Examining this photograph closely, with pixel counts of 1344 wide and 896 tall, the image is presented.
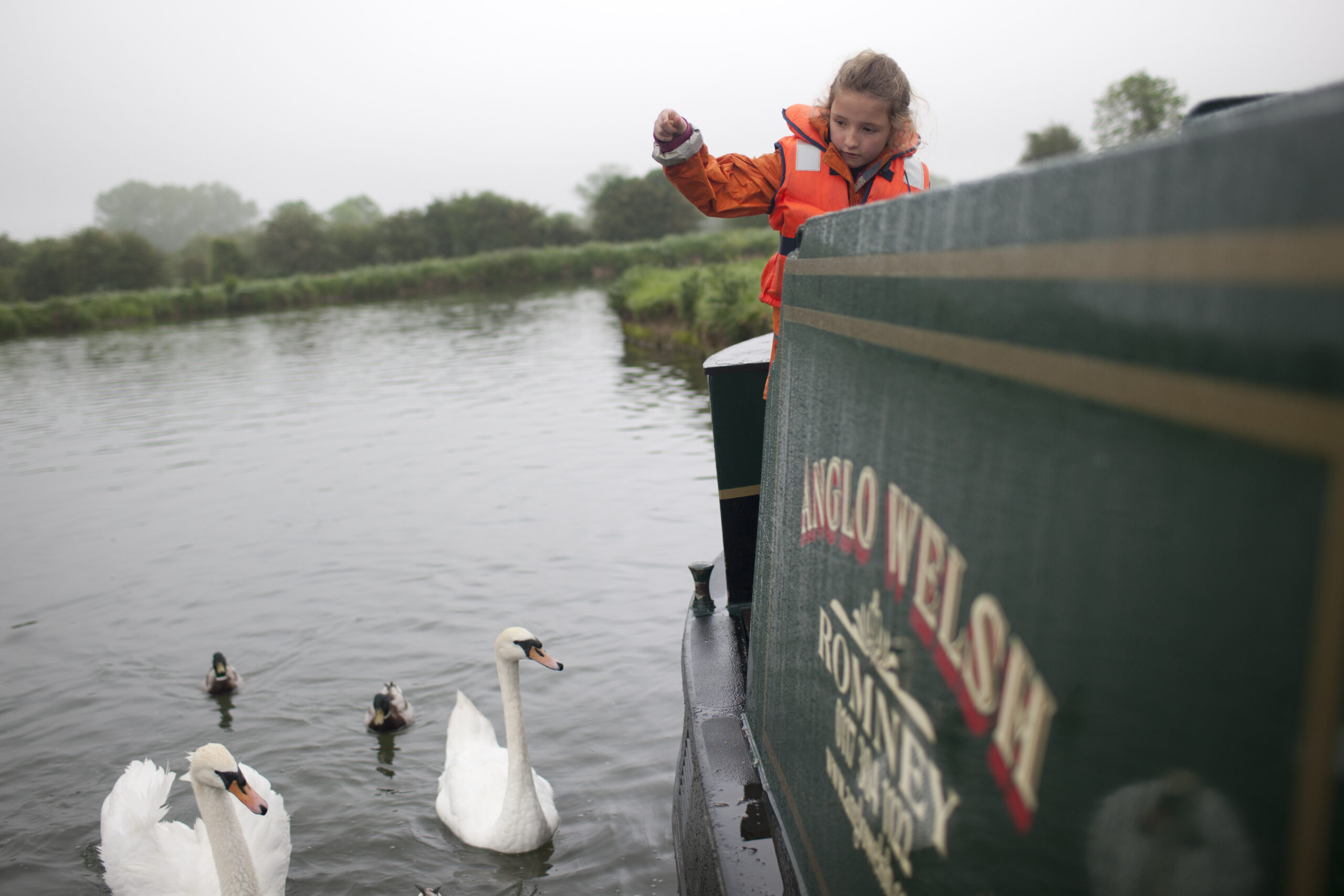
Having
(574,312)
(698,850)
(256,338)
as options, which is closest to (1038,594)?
(698,850)

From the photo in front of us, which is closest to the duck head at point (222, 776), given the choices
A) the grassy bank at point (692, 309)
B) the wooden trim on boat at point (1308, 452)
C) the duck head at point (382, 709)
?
the duck head at point (382, 709)

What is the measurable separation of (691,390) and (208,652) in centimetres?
884

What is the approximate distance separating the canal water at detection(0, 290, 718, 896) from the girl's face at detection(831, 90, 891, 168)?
307 cm

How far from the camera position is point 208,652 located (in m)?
6.52

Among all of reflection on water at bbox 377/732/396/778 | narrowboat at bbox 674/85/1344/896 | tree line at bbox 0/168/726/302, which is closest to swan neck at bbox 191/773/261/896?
reflection on water at bbox 377/732/396/778

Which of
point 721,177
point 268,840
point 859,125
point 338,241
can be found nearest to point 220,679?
point 268,840

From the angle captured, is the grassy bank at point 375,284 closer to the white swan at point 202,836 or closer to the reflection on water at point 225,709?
the reflection on water at point 225,709

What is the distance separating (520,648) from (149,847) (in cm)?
184

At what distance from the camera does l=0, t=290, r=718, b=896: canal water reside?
14.4ft

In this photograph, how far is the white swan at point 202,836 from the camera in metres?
3.58

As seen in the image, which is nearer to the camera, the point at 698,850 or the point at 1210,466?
the point at 1210,466

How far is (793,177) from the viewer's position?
251cm

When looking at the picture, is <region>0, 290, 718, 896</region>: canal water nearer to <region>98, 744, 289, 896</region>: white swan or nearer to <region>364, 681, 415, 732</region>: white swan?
<region>364, 681, 415, 732</region>: white swan

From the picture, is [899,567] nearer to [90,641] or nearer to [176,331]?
[90,641]
